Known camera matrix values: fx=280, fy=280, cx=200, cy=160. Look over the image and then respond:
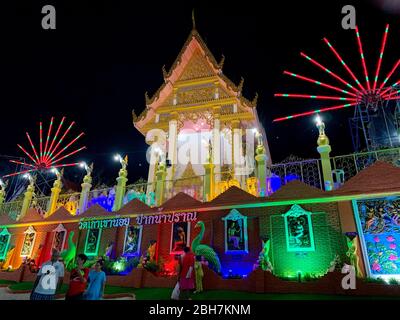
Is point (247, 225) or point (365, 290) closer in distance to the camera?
point (365, 290)

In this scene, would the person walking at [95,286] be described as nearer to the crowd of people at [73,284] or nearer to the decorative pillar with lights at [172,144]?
the crowd of people at [73,284]

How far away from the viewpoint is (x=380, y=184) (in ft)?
30.2

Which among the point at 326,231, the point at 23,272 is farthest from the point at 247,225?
the point at 23,272

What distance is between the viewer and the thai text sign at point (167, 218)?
11594 mm

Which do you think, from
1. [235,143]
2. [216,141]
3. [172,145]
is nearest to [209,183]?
[216,141]

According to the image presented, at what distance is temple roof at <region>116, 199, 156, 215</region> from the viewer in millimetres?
12430

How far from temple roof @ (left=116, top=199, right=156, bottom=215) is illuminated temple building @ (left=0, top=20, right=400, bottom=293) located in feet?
0.16

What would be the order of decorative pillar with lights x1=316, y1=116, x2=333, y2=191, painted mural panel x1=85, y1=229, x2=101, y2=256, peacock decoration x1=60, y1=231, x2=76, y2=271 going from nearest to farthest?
decorative pillar with lights x1=316, y1=116, x2=333, y2=191 → painted mural panel x1=85, y1=229, x2=101, y2=256 → peacock decoration x1=60, y1=231, x2=76, y2=271

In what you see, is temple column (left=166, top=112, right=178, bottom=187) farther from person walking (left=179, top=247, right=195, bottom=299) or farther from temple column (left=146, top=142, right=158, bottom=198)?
person walking (left=179, top=247, right=195, bottom=299)

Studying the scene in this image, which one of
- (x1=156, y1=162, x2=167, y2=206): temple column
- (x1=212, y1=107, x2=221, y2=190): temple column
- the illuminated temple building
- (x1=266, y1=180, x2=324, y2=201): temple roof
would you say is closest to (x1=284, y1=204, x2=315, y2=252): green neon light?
the illuminated temple building

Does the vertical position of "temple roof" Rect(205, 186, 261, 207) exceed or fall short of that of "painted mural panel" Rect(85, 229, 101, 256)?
it exceeds it
